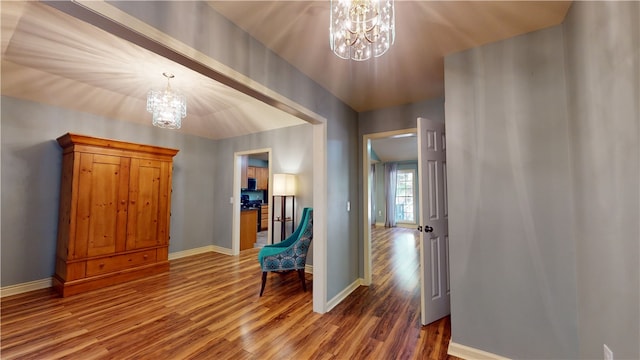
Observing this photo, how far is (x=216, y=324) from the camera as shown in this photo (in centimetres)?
229

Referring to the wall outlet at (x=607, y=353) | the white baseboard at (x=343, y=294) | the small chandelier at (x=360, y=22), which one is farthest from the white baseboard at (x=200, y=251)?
the wall outlet at (x=607, y=353)

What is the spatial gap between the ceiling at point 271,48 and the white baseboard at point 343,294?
2.45m

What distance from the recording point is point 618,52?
3.45 ft

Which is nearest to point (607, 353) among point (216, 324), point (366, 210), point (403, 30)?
point (403, 30)

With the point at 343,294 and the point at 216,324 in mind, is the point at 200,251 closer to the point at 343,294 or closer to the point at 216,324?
the point at 216,324

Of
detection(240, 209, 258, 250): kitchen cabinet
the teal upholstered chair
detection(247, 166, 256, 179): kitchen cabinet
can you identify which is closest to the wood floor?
the teal upholstered chair

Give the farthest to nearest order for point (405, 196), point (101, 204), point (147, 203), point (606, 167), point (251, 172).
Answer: point (405, 196) → point (251, 172) → point (147, 203) → point (101, 204) → point (606, 167)

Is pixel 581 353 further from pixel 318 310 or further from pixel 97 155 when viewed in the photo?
pixel 97 155

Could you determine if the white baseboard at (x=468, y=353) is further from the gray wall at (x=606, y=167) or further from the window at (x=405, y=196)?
the window at (x=405, y=196)

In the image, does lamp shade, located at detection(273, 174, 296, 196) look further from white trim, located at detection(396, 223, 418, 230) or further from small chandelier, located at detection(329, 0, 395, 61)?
white trim, located at detection(396, 223, 418, 230)

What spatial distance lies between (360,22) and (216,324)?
2781mm

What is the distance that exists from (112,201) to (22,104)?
159 centimetres

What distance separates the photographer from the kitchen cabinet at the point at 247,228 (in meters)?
5.07

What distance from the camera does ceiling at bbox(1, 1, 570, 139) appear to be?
5.15ft
